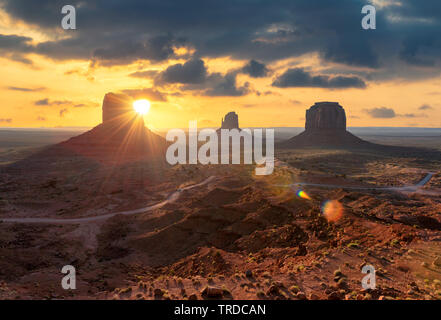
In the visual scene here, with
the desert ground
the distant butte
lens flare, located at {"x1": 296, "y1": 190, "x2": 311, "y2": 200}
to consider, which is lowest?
the desert ground

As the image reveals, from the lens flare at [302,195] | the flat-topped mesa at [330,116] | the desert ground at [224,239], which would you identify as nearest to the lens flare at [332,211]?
the desert ground at [224,239]

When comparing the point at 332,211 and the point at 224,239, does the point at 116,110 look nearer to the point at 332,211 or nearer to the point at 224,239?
the point at 224,239

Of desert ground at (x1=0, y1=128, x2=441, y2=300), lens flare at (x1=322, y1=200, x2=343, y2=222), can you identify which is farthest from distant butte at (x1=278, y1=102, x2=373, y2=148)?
lens flare at (x1=322, y1=200, x2=343, y2=222)

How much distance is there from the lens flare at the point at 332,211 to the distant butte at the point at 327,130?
5051 inches

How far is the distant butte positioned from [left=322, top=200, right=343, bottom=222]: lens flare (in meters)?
128

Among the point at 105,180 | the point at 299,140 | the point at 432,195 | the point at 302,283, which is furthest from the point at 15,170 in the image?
the point at 299,140

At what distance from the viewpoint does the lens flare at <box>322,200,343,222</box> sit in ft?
97.9

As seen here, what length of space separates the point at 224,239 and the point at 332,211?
13141 millimetres

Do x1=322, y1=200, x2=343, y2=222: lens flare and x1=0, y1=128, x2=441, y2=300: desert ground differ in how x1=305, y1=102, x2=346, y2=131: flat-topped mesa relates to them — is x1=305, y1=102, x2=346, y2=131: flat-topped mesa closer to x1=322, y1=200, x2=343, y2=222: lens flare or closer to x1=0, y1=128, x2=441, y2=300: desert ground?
x1=0, y1=128, x2=441, y2=300: desert ground

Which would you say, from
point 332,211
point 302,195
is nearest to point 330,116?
point 302,195

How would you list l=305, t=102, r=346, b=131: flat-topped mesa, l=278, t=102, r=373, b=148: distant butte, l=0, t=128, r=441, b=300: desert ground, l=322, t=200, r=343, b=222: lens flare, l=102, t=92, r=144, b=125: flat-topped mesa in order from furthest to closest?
1. l=305, t=102, r=346, b=131: flat-topped mesa
2. l=278, t=102, r=373, b=148: distant butte
3. l=102, t=92, r=144, b=125: flat-topped mesa
4. l=322, t=200, r=343, b=222: lens flare
5. l=0, t=128, r=441, b=300: desert ground

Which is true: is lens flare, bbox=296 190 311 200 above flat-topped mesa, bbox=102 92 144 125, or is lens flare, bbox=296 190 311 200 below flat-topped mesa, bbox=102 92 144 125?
below

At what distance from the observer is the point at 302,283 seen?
48.6 ft
